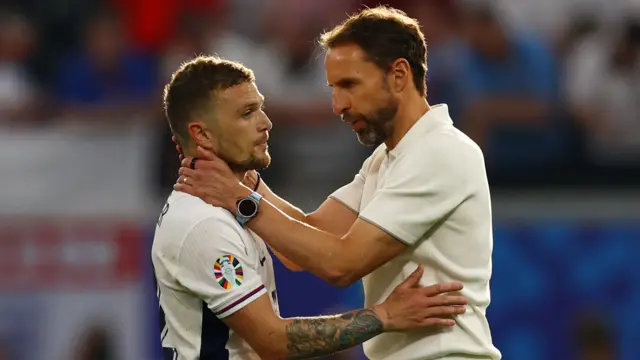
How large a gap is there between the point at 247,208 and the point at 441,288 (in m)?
0.83

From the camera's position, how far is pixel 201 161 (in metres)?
4.92

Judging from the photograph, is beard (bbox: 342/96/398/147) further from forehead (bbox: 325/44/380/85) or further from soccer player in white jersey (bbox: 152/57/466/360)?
soccer player in white jersey (bbox: 152/57/466/360)

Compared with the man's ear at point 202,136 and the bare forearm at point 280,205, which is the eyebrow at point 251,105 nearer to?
the man's ear at point 202,136

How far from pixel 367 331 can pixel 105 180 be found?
466cm

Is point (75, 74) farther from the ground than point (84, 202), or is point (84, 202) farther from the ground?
point (75, 74)

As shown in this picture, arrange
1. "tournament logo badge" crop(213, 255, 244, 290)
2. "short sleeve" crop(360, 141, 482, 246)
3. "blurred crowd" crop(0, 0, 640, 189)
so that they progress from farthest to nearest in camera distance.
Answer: "blurred crowd" crop(0, 0, 640, 189) → "short sleeve" crop(360, 141, 482, 246) → "tournament logo badge" crop(213, 255, 244, 290)

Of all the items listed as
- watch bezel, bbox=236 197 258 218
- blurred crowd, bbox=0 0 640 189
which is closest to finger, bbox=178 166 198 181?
watch bezel, bbox=236 197 258 218

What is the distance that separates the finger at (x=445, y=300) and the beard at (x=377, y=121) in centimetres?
74

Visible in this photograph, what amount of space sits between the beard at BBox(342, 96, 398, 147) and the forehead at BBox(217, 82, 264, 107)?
1.35 ft

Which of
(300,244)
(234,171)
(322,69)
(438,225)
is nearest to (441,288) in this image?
(438,225)

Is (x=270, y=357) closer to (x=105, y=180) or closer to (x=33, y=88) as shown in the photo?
(x=105, y=180)

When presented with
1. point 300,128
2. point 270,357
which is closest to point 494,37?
point 300,128

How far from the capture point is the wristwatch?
15.9ft

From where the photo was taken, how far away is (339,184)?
892cm
